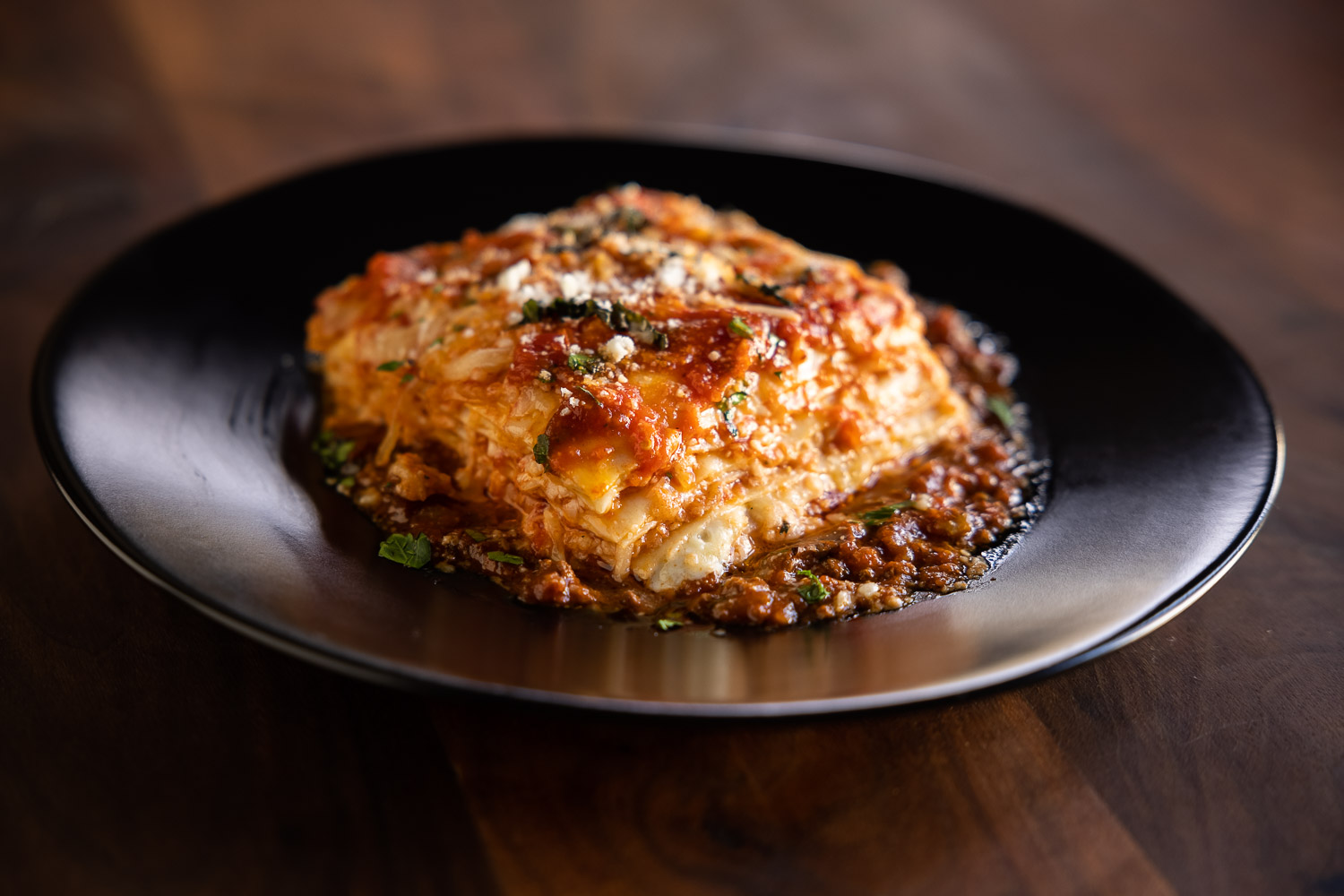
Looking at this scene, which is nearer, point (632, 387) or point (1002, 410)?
point (632, 387)

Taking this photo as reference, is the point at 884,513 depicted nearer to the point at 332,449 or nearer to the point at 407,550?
the point at 407,550

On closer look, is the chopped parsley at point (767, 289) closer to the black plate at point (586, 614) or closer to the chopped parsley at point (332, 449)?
the black plate at point (586, 614)

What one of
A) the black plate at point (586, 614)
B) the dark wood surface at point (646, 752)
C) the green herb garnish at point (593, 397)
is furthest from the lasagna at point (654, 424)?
the dark wood surface at point (646, 752)

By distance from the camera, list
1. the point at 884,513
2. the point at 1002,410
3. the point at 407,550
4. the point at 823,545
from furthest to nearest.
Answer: the point at 1002,410
the point at 884,513
the point at 823,545
the point at 407,550

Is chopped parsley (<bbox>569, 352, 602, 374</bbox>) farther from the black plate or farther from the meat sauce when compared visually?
the black plate

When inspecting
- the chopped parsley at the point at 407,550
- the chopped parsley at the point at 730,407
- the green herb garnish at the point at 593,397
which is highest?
the green herb garnish at the point at 593,397

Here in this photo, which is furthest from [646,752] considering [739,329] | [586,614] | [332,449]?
[332,449]

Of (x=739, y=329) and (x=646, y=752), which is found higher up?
(x=739, y=329)
